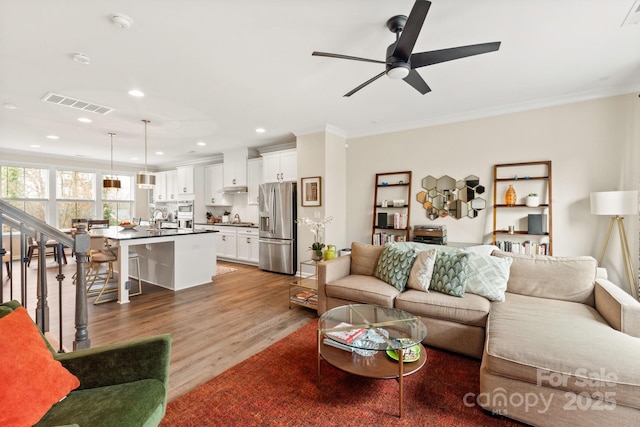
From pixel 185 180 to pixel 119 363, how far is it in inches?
275

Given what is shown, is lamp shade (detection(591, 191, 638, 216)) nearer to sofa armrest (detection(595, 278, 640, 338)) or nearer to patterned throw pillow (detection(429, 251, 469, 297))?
sofa armrest (detection(595, 278, 640, 338))

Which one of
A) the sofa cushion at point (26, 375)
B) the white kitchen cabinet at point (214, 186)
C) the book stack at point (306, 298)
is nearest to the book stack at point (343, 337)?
the book stack at point (306, 298)

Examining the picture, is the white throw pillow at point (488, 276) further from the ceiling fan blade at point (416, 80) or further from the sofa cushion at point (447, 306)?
the ceiling fan blade at point (416, 80)

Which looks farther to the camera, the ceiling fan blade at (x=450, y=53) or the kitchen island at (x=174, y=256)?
the kitchen island at (x=174, y=256)

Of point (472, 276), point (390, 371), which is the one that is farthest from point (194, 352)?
point (472, 276)

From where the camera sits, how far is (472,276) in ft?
8.96

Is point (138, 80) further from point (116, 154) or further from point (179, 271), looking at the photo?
point (116, 154)

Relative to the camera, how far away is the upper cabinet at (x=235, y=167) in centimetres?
654

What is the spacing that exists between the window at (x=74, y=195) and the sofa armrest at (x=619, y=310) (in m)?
10.1

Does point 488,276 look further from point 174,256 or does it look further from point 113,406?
point 174,256

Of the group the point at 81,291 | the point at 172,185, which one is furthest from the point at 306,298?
the point at 172,185

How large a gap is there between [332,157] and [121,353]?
406 centimetres

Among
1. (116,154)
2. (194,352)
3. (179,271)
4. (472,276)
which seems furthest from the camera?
(116,154)

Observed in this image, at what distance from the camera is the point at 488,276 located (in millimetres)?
2676
